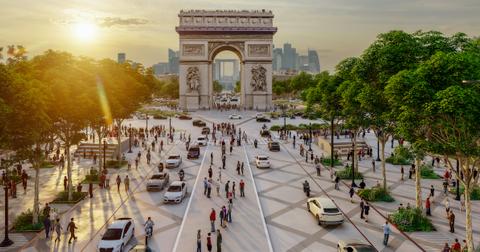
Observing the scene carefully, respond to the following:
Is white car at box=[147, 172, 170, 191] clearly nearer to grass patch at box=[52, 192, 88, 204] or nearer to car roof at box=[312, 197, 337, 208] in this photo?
grass patch at box=[52, 192, 88, 204]

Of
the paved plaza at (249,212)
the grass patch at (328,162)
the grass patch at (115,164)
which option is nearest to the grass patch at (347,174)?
the paved plaza at (249,212)

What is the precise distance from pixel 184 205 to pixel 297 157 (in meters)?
20.7

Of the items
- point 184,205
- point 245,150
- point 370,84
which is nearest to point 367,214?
point 370,84

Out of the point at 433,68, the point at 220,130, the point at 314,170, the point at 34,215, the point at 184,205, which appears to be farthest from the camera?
the point at 220,130

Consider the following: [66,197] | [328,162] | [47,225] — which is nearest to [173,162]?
[66,197]

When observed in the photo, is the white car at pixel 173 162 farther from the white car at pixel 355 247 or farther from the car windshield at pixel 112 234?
the white car at pixel 355 247

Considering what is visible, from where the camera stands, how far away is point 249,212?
25344mm

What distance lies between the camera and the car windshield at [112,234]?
759 inches

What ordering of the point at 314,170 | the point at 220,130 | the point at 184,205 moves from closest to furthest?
the point at 184,205, the point at 314,170, the point at 220,130

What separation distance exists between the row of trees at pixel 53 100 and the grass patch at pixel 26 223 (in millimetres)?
434

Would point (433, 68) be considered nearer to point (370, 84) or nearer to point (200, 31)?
point (370, 84)

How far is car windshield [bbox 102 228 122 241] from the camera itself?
19.3 meters

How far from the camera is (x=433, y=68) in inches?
723

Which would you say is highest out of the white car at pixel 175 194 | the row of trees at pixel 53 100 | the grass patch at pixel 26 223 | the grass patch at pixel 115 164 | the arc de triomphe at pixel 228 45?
the arc de triomphe at pixel 228 45
